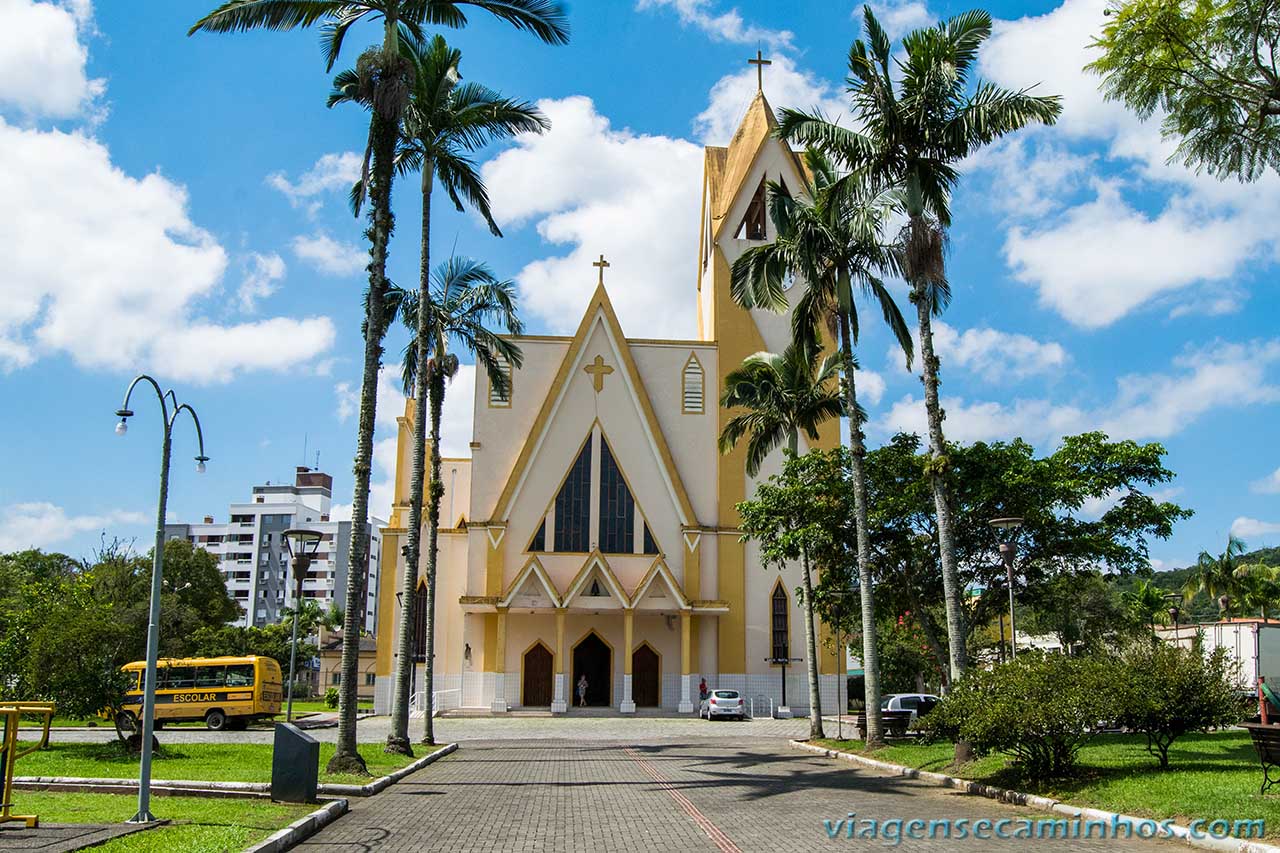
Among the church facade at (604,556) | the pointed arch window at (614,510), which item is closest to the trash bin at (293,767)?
the church facade at (604,556)

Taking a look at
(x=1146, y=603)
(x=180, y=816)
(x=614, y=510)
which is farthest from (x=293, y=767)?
(x=1146, y=603)

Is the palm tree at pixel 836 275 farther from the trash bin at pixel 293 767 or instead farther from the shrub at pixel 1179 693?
the trash bin at pixel 293 767

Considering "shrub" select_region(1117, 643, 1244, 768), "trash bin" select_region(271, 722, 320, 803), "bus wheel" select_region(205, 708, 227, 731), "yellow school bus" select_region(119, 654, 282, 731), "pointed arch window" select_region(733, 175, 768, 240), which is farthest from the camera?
"pointed arch window" select_region(733, 175, 768, 240)

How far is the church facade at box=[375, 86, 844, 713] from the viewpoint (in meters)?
41.5

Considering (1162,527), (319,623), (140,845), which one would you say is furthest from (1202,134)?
(319,623)

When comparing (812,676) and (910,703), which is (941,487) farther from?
(910,703)

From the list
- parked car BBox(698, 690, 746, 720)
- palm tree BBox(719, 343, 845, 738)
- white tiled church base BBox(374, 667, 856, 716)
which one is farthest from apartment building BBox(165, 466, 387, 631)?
palm tree BBox(719, 343, 845, 738)

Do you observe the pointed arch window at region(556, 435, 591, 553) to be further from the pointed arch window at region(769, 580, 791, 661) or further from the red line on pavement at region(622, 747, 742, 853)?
the red line on pavement at region(622, 747, 742, 853)

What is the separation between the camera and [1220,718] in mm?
14977

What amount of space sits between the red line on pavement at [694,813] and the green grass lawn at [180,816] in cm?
458

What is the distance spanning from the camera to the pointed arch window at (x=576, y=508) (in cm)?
4259

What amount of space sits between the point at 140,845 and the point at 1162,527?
2235cm

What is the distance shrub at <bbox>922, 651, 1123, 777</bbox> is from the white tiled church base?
27.3 meters

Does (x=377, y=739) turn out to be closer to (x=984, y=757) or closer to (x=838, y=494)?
(x=838, y=494)
